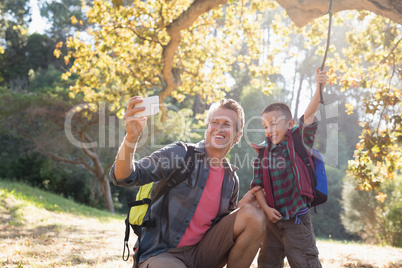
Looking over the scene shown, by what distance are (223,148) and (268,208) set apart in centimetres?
62

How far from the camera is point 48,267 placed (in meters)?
3.50

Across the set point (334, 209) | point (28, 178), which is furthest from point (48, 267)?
point (334, 209)

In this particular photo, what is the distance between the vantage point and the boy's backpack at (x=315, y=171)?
2943 mm

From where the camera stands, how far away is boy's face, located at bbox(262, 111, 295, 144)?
3.09 metres

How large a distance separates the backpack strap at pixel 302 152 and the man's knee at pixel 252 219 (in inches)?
24.6

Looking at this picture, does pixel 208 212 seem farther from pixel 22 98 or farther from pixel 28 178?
pixel 28 178

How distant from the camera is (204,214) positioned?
2734 mm

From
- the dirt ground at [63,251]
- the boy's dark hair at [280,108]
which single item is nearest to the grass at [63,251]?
the dirt ground at [63,251]

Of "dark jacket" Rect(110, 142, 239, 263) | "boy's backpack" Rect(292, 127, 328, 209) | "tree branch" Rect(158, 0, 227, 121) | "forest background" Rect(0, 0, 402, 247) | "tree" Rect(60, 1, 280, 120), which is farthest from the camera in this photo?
"tree" Rect(60, 1, 280, 120)

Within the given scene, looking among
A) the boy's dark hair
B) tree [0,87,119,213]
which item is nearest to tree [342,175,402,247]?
the boy's dark hair

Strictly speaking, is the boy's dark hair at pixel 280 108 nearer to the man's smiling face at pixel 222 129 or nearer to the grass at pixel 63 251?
the man's smiling face at pixel 222 129

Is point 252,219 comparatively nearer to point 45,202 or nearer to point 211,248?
point 211,248

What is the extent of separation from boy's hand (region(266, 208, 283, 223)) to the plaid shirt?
67mm

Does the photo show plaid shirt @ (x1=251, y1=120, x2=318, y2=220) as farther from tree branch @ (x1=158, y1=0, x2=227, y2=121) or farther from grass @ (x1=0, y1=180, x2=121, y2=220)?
grass @ (x1=0, y1=180, x2=121, y2=220)
